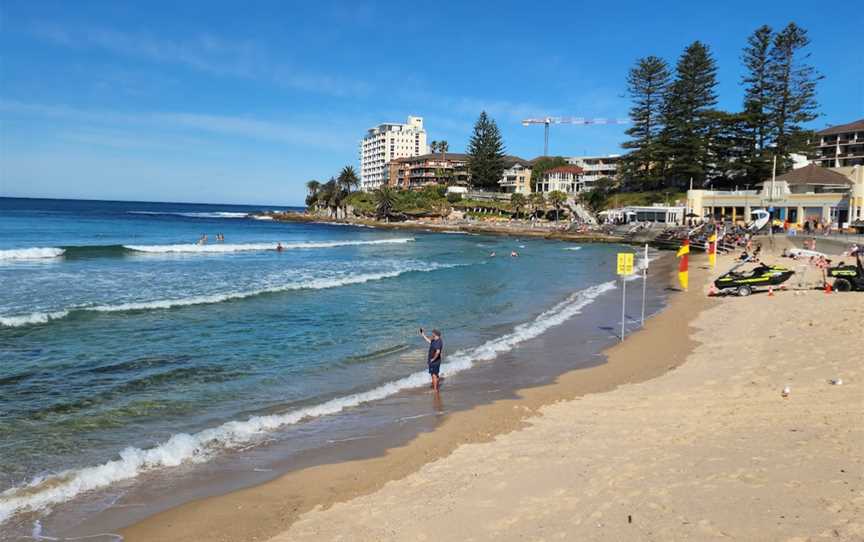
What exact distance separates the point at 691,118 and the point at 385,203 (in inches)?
2353

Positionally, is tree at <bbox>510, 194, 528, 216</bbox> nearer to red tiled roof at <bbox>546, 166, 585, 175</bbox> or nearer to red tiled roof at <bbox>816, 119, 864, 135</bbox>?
red tiled roof at <bbox>546, 166, 585, 175</bbox>

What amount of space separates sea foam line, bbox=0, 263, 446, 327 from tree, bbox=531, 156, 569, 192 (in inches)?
3232

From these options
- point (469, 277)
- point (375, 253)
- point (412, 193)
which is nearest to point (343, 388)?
point (469, 277)

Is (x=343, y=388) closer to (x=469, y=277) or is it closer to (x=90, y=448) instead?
(x=90, y=448)

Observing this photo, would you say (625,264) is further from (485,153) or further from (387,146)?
(387,146)

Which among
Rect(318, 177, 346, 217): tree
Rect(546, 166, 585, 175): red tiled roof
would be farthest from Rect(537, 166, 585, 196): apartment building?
Rect(318, 177, 346, 217): tree

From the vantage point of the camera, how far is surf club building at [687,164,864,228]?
53.1 meters

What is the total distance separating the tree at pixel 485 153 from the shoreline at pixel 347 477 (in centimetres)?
9930

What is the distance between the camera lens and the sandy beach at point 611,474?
18.5ft

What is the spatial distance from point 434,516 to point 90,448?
618 cm

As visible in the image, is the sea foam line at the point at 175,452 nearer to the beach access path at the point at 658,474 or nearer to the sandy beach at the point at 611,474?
the sandy beach at the point at 611,474

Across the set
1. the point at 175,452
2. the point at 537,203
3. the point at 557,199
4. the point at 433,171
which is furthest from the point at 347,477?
the point at 433,171

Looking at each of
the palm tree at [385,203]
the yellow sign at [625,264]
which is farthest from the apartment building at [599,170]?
the yellow sign at [625,264]

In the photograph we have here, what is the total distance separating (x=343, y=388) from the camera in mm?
12672
